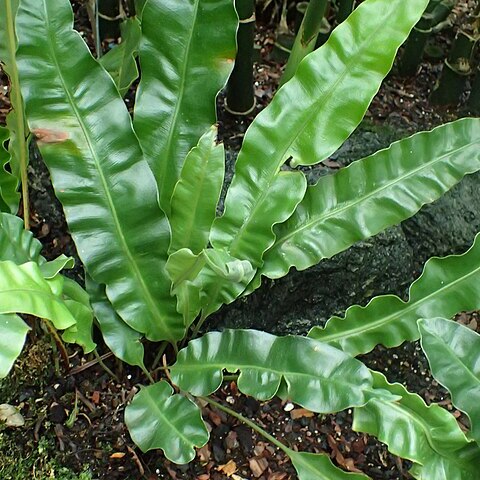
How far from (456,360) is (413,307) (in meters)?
0.16

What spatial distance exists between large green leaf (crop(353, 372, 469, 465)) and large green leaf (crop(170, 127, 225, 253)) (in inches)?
14.5

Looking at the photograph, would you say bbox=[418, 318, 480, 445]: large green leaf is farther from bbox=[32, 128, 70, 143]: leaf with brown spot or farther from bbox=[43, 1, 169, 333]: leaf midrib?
bbox=[32, 128, 70, 143]: leaf with brown spot

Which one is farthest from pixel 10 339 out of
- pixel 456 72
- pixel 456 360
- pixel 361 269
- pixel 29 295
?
pixel 456 72

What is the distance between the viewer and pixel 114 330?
111 centimetres

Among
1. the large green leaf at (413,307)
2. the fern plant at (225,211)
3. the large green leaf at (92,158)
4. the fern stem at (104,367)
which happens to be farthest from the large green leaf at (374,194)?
the fern stem at (104,367)

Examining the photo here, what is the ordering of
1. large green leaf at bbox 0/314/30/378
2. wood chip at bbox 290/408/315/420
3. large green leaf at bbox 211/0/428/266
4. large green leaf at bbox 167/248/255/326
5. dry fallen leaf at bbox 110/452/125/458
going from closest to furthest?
large green leaf at bbox 0/314/30/378 < large green leaf at bbox 167/248/255/326 < large green leaf at bbox 211/0/428/266 < dry fallen leaf at bbox 110/452/125/458 < wood chip at bbox 290/408/315/420

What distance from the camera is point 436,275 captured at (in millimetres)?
1095

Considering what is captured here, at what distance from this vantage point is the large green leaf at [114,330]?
110 cm

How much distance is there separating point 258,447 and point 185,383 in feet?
0.77

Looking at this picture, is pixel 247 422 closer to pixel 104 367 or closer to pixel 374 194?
pixel 104 367

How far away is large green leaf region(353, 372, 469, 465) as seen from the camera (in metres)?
0.94

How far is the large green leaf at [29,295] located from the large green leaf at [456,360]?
0.50 m

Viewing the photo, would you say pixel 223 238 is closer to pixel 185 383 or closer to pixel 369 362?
pixel 185 383

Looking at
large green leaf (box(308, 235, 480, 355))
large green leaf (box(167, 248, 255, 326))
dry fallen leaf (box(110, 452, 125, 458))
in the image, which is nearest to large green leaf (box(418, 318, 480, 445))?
large green leaf (box(308, 235, 480, 355))
